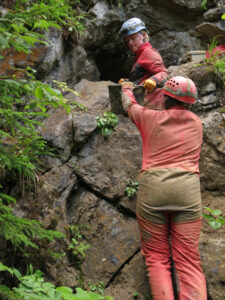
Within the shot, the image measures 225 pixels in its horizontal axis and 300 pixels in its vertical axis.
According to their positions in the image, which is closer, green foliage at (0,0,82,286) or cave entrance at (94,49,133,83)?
green foliage at (0,0,82,286)

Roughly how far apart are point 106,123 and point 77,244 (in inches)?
81.8

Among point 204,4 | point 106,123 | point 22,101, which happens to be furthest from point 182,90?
point 204,4

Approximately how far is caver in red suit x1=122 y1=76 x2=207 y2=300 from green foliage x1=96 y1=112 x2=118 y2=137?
140cm

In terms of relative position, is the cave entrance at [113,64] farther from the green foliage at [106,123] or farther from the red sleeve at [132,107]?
the red sleeve at [132,107]

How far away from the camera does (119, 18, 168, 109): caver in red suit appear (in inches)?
193

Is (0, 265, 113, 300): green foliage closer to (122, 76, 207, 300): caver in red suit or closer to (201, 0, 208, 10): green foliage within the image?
(122, 76, 207, 300): caver in red suit

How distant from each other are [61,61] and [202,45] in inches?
160

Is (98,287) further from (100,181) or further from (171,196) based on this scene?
(171,196)

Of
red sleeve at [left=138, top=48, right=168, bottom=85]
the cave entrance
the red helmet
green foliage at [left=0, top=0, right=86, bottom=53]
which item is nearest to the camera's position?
green foliage at [left=0, top=0, right=86, bottom=53]

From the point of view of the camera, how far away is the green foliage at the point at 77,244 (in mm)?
4484

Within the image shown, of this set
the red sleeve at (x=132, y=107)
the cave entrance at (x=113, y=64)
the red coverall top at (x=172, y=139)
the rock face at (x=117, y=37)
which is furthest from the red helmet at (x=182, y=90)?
the cave entrance at (x=113, y=64)

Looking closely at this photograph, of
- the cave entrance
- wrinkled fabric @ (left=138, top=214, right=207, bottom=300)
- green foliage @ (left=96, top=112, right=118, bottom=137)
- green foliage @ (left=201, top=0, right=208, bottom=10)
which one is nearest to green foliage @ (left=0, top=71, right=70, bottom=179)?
green foliage @ (left=96, top=112, right=118, bottom=137)

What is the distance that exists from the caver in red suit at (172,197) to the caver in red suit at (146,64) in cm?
83

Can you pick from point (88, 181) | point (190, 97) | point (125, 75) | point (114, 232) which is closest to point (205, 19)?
point (125, 75)
